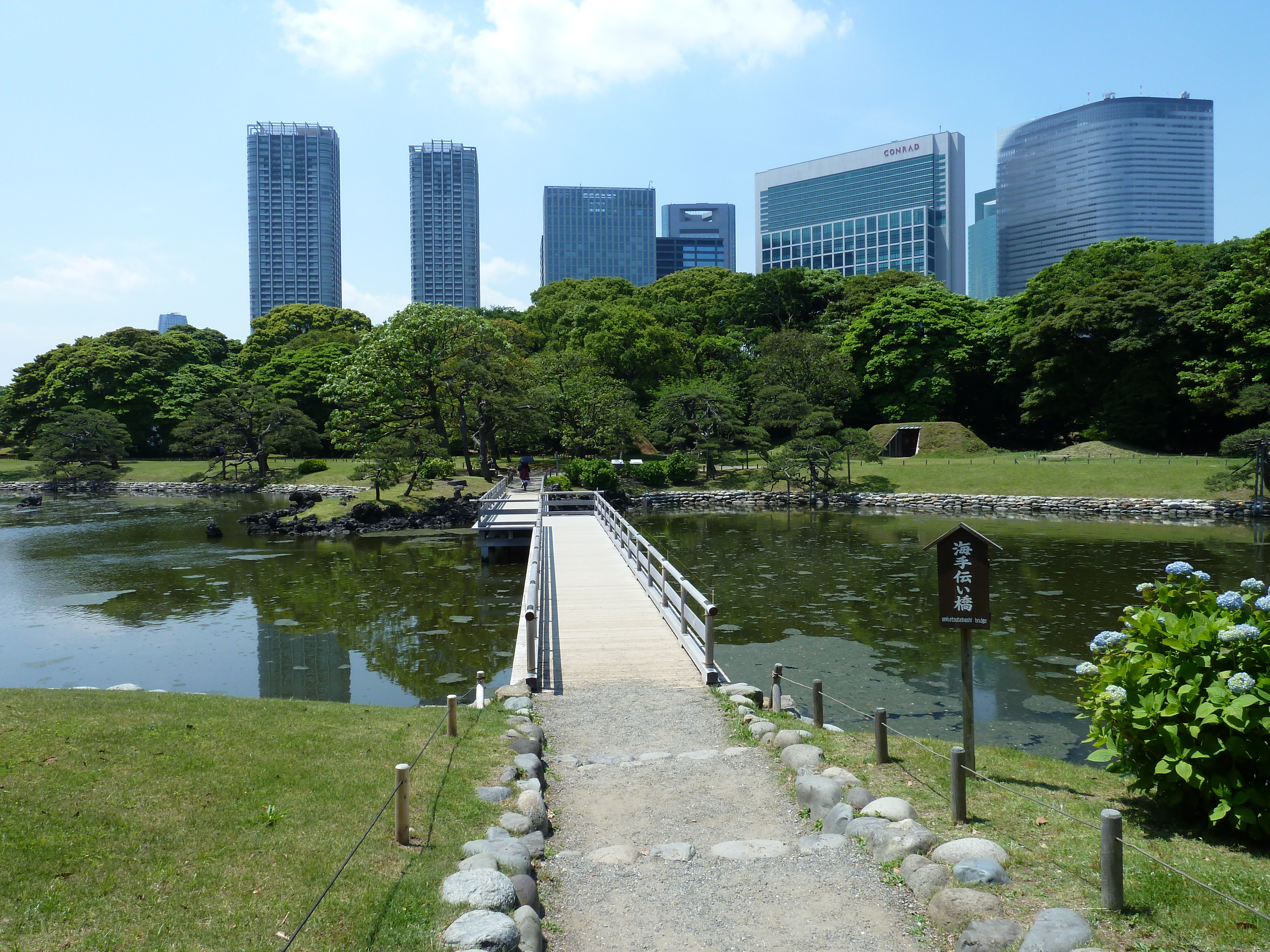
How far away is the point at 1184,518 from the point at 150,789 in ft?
127

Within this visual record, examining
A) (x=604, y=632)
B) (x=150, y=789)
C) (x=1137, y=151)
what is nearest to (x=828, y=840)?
(x=150, y=789)

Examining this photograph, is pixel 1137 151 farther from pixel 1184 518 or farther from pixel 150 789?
pixel 150 789

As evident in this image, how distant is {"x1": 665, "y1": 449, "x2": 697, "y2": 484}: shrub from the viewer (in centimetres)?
4659

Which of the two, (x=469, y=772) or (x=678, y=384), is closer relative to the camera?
(x=469, y=772)

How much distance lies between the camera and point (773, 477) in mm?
44375

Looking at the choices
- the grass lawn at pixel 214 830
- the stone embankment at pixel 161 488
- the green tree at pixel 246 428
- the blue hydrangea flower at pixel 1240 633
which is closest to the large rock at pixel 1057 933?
the blue hydrangea flower at pixel 1240 633

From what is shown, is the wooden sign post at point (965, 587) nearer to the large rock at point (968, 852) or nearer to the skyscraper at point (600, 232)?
the large rock at point (968, 852)

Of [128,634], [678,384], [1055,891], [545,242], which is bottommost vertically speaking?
[128,634]

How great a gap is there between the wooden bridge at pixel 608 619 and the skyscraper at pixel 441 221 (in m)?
184

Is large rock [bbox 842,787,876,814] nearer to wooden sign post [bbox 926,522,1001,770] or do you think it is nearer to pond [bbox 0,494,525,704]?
wooden sign post [bbox 926,522,1001,770]

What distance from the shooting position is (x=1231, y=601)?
5129mm

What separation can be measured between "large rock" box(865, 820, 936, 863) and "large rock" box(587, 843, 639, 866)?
1574 mm

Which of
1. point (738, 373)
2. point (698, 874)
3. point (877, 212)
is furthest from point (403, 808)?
point (877, 212)

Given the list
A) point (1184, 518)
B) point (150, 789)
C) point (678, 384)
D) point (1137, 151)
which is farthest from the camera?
point (1137, 151)
